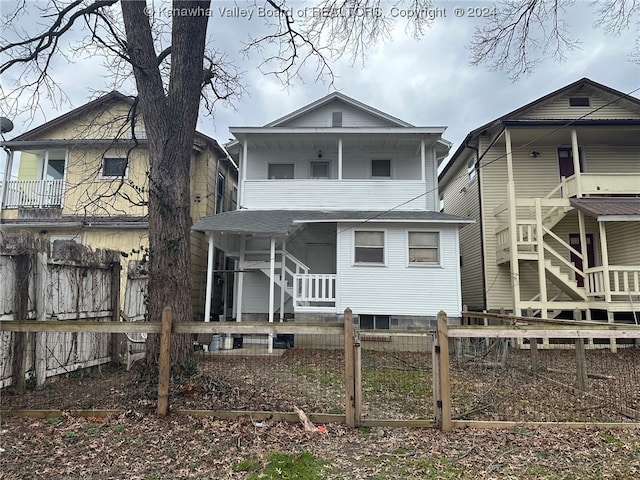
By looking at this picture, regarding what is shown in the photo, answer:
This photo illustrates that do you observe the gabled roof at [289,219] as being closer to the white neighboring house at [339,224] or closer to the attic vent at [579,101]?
the white neighboring house at [339,224]

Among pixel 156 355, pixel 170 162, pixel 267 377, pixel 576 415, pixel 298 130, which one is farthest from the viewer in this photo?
pixel 298 130

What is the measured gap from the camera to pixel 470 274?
15328 millimetres

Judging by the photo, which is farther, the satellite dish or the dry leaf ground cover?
the satellite dish

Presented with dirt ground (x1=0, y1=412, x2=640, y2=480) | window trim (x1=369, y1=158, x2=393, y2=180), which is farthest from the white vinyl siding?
dirt ground (x1=0, y1=412, x2=640, y2=480)

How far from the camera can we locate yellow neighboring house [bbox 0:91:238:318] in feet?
44.1

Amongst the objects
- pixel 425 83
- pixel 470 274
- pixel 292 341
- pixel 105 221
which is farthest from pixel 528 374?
pixel 105 221

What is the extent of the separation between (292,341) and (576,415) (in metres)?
7.48

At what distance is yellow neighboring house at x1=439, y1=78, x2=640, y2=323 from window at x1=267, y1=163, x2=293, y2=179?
6635 millimetres

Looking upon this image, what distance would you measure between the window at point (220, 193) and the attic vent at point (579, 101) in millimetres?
13555

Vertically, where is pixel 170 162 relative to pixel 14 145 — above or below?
below

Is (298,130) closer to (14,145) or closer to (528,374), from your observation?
(528,374)

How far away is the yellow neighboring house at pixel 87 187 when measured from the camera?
44.1ft

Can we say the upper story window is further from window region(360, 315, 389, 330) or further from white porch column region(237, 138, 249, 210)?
window region(360, 315, 389, 330)

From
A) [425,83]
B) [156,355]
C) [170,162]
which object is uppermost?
[425,83]
